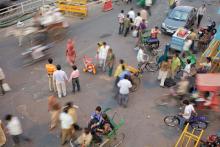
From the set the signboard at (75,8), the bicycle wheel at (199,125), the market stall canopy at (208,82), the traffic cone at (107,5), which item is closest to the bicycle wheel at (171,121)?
the bicycle wheel at (199,125)

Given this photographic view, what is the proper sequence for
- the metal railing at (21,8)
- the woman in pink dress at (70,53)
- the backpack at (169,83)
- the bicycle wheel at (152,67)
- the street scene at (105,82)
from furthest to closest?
the metal railing at (21,8) → the bicycle wheel at (152,67) → the woman in pink dress at (70,53) → the backpack at (169,83) → the street scene at (105,82)

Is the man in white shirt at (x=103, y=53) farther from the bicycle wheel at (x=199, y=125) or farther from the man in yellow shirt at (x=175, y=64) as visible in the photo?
the bicycle wheel at (x=199, y=125)

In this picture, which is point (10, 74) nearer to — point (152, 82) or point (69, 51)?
point (69, 51)

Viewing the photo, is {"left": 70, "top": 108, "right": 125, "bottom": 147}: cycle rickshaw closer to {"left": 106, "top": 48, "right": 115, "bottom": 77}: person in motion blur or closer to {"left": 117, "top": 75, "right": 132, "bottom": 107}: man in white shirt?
{"left": 117, "top": 75, "right": 132, "bottom": 107}: man in white shirt

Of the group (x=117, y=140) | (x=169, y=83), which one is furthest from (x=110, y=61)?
(x=117, y=140)

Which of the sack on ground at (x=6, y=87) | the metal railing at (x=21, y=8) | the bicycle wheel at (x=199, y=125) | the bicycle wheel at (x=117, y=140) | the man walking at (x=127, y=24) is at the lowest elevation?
the bicycle wheel at (x=117, y=140)

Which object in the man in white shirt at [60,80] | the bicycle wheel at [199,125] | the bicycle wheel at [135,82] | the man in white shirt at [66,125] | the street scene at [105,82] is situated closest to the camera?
the man in white shirt at [66,125]

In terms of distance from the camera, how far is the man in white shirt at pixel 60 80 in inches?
544

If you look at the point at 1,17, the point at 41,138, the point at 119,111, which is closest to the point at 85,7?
the point at 1,17

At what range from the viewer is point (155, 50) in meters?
18.5

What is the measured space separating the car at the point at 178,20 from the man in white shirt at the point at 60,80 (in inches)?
354

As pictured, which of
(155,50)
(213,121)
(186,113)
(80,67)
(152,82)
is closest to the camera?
(186,113)

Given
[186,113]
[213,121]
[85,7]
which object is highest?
[85,7]

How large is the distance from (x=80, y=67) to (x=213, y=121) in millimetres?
7251
